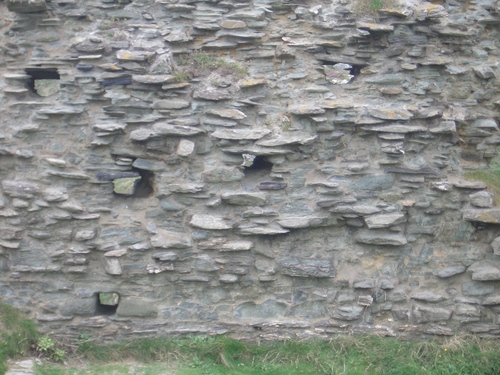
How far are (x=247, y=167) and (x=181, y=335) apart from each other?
2018 millimetres

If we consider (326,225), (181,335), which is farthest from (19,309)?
(326,225)

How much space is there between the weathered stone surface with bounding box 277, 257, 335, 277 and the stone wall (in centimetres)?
2

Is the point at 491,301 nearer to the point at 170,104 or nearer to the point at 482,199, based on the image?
the point at 482,199

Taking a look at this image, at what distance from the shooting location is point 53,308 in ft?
22.2

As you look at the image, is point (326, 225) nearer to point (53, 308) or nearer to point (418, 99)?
point (418, 99)

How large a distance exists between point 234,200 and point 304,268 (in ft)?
3.51

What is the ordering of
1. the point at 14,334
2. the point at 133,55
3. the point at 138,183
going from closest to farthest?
the point at 14,334 → the point at 133,55 → the point at 138,183

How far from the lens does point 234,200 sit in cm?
672

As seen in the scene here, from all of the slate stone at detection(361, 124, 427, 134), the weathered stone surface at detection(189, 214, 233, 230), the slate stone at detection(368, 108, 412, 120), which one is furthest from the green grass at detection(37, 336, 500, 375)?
the slate stone at detection(368, 108, 412, 120)

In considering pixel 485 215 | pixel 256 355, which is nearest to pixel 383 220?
pixel 485 215

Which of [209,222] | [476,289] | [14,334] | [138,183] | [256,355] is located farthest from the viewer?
[138,183]

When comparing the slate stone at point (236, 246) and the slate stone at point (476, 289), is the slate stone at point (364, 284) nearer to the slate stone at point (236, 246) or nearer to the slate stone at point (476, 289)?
the slate stone at point (476, 289)

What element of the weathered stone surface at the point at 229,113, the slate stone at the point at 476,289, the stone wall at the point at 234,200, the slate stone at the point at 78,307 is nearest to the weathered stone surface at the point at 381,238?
the stone wall at the point at 234,200

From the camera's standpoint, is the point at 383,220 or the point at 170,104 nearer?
the point at 383,220
